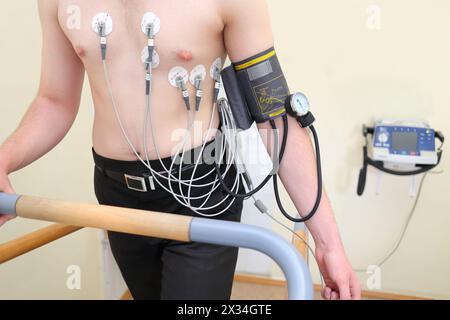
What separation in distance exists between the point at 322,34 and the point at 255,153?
685 millimetres

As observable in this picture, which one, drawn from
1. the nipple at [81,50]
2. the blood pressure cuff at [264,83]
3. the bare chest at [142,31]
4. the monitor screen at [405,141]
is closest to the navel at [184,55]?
the bare chest at [142,31]

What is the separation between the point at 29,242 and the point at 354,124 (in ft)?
5.44

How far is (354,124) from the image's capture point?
2.03 m

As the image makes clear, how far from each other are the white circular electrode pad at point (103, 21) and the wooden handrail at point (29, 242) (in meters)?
0.47

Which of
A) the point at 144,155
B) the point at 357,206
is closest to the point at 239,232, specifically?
the point at 144,155

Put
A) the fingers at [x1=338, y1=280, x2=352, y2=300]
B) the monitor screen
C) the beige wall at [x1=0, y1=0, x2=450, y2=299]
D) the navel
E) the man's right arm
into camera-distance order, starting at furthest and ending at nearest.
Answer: the monitor screen → the beige wall at [x1=0, y1=0, x2=450, y2=299] → the man's right arm → the navel → the fingers at [x1=338, y1=280, x2=352, y2=300]

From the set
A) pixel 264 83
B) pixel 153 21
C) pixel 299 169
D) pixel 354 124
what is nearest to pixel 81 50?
pixel 153 21

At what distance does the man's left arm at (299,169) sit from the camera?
783 mm

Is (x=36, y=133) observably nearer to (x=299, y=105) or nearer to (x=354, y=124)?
(x=299, y=105)

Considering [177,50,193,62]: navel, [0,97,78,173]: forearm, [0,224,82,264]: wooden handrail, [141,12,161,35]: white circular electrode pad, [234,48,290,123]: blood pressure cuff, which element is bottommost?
[0,224,82,264]: wooden handrail

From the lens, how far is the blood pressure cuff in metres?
0.84

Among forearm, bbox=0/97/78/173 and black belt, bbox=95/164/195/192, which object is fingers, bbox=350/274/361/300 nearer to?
black belt, bbox=95/164/195/192

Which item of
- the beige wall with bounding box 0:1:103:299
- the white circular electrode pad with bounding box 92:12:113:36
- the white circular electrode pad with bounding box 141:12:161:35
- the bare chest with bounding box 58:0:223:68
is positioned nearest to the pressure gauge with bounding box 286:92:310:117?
Answer: the bare chest with bounding box 58:0:223:68

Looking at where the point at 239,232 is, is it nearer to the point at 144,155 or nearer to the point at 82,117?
the point at 144,155
